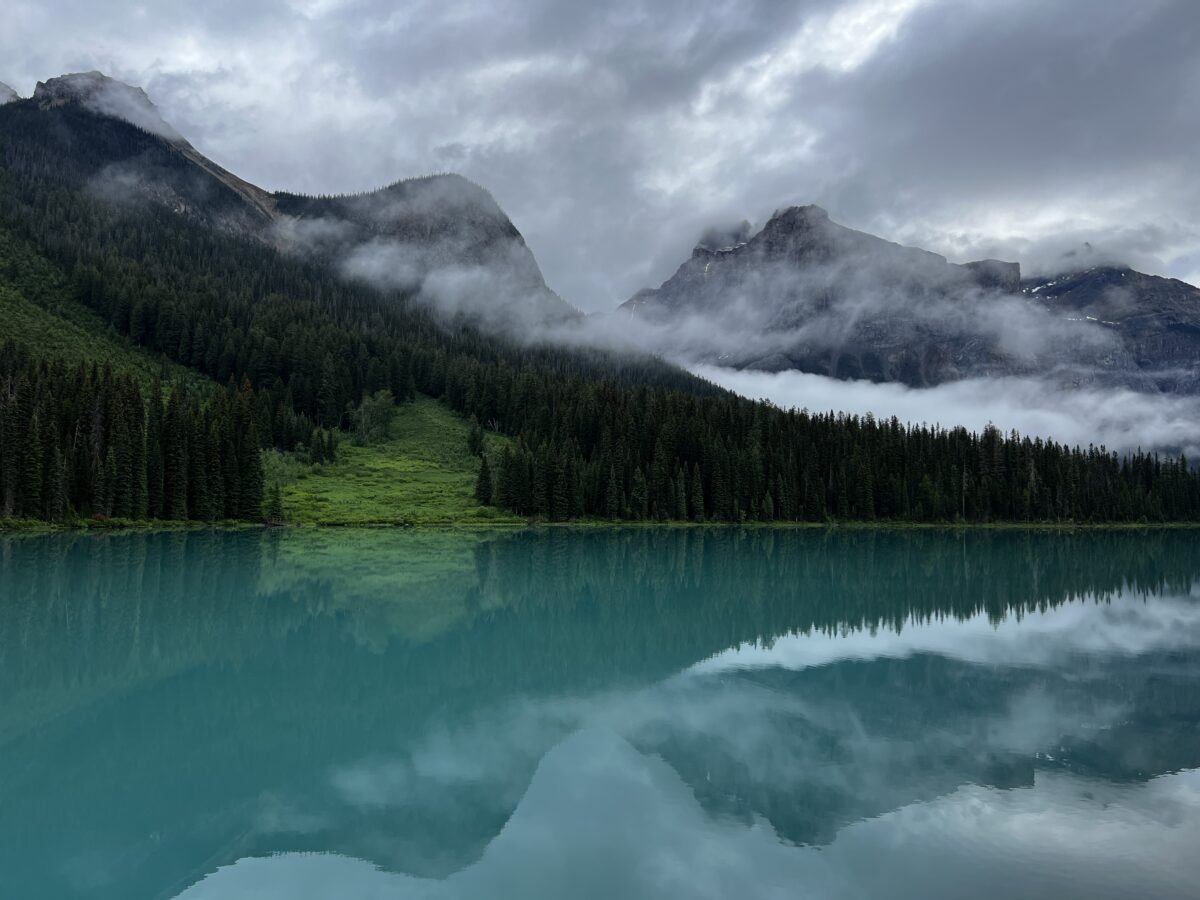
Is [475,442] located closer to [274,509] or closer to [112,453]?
[274,509]

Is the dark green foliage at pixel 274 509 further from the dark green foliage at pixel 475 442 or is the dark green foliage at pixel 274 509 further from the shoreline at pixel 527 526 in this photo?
the dark green foliage at pixel 475 442

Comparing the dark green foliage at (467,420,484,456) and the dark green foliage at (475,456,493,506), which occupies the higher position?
the dark green foliage at (467,420,484,456)

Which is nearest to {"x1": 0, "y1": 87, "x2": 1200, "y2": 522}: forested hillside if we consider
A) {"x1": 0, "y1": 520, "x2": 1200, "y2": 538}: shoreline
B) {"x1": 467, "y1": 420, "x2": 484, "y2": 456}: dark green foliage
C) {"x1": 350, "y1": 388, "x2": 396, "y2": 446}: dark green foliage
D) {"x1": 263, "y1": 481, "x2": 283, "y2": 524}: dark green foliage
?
{"x1": 263, "y1": 481, "x2": 283, "y2": 524}: dark green foliage

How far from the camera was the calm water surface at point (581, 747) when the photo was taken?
15414 millimetres

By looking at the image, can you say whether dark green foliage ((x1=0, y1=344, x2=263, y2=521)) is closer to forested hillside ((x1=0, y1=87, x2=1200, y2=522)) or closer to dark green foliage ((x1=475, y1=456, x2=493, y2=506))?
forested hillside ((x1=0, y1=87, x2=1200, y2=522))

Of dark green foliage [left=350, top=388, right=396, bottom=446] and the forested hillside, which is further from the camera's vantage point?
dark green foliage [left=350, top=388, right=396, bottom=446]

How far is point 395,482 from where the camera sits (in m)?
136

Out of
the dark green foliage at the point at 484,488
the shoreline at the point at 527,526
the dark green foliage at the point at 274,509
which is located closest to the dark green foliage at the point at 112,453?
the dark green foliage at the point at 274,509

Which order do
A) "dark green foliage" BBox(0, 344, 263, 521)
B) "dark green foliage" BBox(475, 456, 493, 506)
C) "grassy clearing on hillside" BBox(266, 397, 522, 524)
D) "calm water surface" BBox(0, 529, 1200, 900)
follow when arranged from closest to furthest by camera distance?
"calm water surface" BBox(0, 529, 1200, 900)
"dark green foliage" BBox(0, 344, 263, 521)
"grassy clearing on hillside" BBox(266, 397, 522, 524)
"dark green foliage" BBox(475, 456, 493, 506)

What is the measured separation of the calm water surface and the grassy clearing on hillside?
64.7 meters

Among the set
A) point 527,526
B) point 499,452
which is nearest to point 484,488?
point 527,526

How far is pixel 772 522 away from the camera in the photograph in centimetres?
14288

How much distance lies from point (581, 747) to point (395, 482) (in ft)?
388

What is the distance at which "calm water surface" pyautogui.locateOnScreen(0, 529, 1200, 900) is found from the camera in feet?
50.6
